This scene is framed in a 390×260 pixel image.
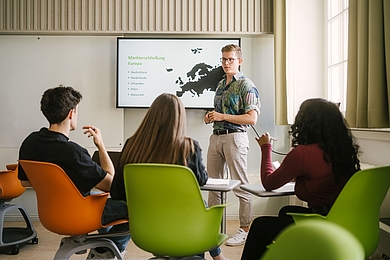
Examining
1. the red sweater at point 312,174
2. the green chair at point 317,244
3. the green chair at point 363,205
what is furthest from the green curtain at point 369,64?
the green chair at point 317,244

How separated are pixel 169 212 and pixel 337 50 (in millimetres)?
2800

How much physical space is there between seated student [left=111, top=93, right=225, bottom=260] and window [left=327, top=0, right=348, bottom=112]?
2062 millimetres

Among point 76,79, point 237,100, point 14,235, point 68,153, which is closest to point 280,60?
point 237,100

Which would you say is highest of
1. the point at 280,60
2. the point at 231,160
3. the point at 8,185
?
the point at 280,60

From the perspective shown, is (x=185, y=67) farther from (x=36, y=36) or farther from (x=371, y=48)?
(x=371, y=48)

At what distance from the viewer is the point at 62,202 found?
220 cm

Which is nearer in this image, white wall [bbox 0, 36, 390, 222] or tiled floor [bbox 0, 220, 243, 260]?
tiled floor [bbox 0, 220, 243, 260]

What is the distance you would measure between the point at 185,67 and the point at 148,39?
Answer: 49 cm

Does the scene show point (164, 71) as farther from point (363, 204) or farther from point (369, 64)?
point (363, 204)

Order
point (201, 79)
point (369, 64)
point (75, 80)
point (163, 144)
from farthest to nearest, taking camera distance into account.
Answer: point (75, 80) < point (201, 79) < point (369, 64) < point (163, 144)

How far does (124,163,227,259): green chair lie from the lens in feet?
6.18

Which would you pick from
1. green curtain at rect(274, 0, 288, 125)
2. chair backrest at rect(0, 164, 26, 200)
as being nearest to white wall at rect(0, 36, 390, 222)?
green curtain at rect(274, 0, 288, 125)

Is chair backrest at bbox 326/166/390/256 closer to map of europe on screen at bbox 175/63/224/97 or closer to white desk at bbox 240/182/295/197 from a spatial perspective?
white desk at bbox 240/182/295/197

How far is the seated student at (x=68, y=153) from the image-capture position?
87.8 inches
